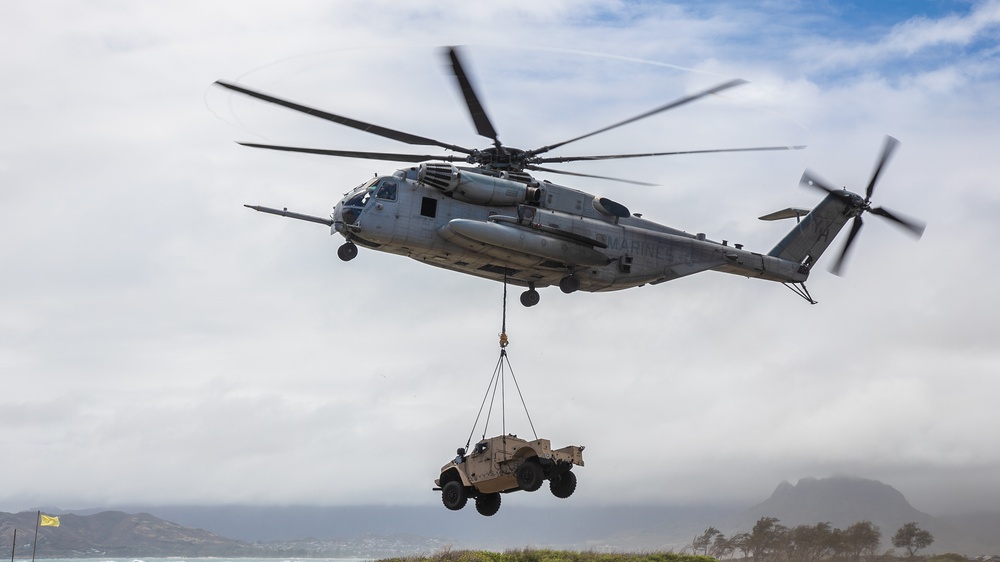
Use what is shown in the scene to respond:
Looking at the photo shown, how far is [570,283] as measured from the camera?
3148cm

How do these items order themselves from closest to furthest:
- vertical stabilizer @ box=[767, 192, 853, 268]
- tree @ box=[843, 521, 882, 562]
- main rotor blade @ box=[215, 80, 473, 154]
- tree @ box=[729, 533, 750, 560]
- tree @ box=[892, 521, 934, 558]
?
main rotor blade @ box=[215, 80, 473, 154], vertical stabilizer @ box=[767, 192, 853, 268], tree @ box=[843, 521, 882, 562], tree @ box=[729, 533, 750, 560], tree @ box=[892, 521, 934, 558]

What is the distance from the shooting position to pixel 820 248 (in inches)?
1501

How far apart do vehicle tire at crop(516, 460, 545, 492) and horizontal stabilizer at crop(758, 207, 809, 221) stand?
53.4 ft

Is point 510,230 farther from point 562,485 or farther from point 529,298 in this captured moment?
point 562,485

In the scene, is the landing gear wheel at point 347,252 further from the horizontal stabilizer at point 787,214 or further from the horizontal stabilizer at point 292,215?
the horizontal stabilizer at point 787,214

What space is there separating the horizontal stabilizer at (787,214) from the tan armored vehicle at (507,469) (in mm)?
15161

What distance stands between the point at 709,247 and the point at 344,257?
12072 mm

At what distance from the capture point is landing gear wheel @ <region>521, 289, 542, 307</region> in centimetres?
3184

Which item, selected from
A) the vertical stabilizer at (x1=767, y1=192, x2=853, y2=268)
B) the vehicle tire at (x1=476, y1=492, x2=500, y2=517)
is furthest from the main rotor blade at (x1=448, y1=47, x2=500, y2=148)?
the vertical stabilizer at (x1=767, y1=192, x2=853, y2=268)

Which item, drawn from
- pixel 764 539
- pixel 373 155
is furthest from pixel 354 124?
pixel 764 539

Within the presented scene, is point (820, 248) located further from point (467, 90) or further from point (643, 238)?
point (467, 90)

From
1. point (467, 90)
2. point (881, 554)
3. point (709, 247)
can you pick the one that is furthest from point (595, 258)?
point (881, 554)

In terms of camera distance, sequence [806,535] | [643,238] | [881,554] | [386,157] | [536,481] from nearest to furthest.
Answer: [536,481]
[386,157]
[643,238]
[806,535]
[881,554]

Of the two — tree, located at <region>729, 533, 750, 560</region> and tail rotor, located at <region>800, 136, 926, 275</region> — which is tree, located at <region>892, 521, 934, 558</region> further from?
tail rotor, located at <region>800, 136, 926, 275</region>
